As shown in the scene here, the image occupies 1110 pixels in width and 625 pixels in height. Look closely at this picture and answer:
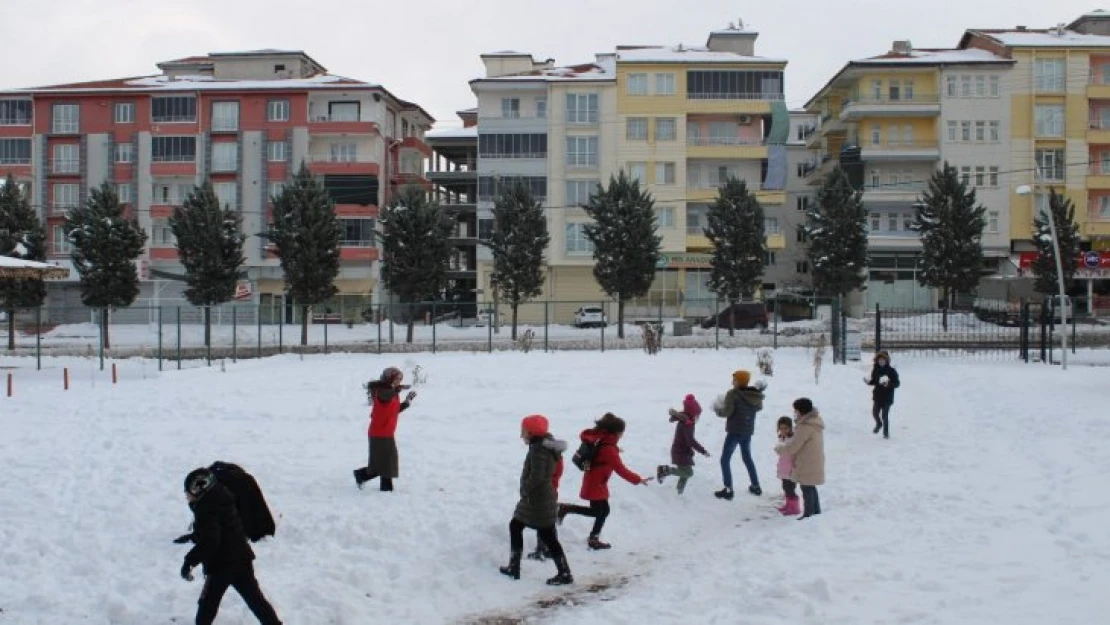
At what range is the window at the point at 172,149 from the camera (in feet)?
217

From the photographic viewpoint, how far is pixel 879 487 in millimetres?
13883

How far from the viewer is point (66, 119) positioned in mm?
66938

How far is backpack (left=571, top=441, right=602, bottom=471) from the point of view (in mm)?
10384

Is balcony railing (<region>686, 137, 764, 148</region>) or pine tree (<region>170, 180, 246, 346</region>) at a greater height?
balcony railing (<region>686, 137, 764, 148</region>)

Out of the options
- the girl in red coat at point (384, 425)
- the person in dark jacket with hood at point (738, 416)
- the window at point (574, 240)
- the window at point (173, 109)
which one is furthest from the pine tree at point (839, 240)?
the girl in red coat at point (384, 425)

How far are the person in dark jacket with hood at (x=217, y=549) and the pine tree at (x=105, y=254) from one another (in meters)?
45.8

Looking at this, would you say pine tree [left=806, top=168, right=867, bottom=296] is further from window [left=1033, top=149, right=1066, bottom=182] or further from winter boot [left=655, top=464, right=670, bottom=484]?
winter boot [left=655, top=464, right=670, bottom=484]

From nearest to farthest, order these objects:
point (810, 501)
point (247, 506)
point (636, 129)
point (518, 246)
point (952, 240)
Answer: point (247, 506), point (810, 501), point (518, 246), point (952, 240), point (636, 129)

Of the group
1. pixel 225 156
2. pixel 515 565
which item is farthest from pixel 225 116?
pixel 515 565

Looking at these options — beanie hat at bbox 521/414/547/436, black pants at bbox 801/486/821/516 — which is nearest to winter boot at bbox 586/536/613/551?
beanie hat at bbox 521/414/547/436

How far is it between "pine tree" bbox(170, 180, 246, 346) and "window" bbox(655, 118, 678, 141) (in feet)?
87.2

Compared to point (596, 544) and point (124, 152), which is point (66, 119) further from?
point (596, 544)

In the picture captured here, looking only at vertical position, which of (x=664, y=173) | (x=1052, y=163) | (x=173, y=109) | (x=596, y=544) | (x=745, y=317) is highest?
(x=173, y=109)

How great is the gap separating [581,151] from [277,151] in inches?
728
